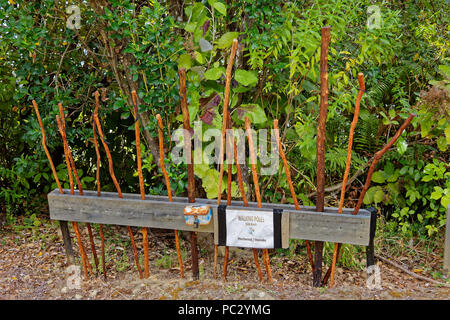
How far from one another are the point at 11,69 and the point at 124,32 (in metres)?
1.65

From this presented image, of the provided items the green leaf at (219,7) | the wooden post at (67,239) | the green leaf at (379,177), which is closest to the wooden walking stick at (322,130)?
the green leaf at (219,7)

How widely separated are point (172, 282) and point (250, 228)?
69 cm

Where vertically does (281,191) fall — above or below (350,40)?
below

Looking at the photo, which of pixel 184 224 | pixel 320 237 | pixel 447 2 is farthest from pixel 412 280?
pixel 447 2

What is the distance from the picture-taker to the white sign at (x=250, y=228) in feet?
8.05

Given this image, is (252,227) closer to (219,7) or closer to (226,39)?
(226,39)

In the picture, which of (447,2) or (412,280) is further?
(447,2)

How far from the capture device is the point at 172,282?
279 cm

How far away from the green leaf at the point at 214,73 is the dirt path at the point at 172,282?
1266 millimetres

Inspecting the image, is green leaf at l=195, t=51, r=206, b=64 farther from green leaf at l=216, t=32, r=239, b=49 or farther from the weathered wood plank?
the weathered wood plank

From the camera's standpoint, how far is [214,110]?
8.86 feet

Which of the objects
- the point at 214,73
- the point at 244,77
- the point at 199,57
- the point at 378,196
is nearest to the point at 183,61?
the point at 199,57

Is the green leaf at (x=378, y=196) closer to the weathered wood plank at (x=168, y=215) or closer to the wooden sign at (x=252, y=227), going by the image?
the weathered wood plank at (x=168, y=215)

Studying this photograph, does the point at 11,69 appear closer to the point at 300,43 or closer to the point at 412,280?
the point at 300,43
